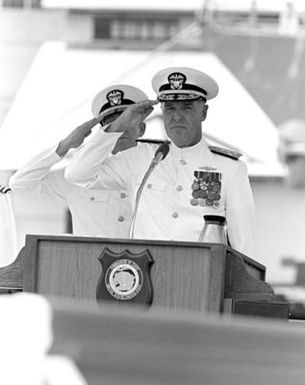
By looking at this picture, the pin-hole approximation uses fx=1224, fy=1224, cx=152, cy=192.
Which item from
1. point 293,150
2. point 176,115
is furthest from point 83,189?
point 293,150

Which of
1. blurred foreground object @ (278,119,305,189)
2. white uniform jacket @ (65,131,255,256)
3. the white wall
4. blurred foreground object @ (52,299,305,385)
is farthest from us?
blurred foreground object @ (278,119,305,189)

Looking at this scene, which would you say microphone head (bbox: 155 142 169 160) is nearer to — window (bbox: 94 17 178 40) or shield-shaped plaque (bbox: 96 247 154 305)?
shield-shaped plaque (bbox: 96 247 154 305)

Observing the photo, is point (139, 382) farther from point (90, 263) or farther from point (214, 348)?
point (90, 263)

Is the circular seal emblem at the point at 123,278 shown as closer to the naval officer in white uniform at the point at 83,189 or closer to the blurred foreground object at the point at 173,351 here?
the naval officer in white uniform at the point at 83,189

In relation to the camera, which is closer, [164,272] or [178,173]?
[164,272]

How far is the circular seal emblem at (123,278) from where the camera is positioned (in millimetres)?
2861

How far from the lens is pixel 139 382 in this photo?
1.64 m

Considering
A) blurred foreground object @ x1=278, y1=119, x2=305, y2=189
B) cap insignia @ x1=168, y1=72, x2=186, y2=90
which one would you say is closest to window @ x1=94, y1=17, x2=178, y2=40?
blurred foreground object @ x1=278, y1=119, x2=305, y2=189

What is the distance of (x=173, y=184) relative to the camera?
3592 mm

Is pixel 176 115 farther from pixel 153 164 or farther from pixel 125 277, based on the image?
pixel 125 277

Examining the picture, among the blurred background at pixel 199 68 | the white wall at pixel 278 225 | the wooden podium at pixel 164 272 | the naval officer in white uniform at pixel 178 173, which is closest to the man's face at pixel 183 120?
the naval officer in white uniform at pixel 178 173

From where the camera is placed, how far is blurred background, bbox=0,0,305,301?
15.0 feet

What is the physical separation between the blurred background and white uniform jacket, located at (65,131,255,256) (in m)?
0.50

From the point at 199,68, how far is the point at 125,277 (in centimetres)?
219
